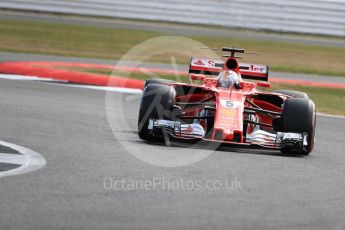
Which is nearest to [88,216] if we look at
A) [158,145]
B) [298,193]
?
[298,193]

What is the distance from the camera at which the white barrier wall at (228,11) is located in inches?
1145

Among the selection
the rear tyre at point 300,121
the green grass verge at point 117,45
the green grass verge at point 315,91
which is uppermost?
the rear tyre at point 300,121

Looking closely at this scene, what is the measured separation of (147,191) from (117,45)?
19716mm

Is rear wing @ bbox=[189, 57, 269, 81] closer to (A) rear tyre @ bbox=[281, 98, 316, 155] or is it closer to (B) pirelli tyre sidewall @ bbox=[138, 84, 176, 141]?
(B) pirelli tyre sidewall @ bbox=[138, 84, 176, 141]

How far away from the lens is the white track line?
7740 mm

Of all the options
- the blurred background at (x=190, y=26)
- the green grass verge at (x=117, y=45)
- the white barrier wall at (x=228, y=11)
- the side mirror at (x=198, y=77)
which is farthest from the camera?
the white barrier wall at (x=228, y=11)

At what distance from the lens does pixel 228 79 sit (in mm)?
11211

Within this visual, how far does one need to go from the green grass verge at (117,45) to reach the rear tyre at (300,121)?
44.2 ft

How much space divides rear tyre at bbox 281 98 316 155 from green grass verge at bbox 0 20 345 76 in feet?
44.2

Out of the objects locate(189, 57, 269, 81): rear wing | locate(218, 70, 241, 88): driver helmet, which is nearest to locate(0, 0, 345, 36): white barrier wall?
locate(189, 57, 269, 81): rear wing

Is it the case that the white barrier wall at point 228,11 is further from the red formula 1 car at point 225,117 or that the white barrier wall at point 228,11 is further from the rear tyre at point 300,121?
the rear tyre at point 300,121

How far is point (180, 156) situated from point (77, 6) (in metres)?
22.0

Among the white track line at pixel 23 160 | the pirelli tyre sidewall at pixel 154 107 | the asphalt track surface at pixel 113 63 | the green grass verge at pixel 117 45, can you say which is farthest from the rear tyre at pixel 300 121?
the green grass verge at pixel 117 45

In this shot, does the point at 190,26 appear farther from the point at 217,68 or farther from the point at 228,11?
the point at 217,68
